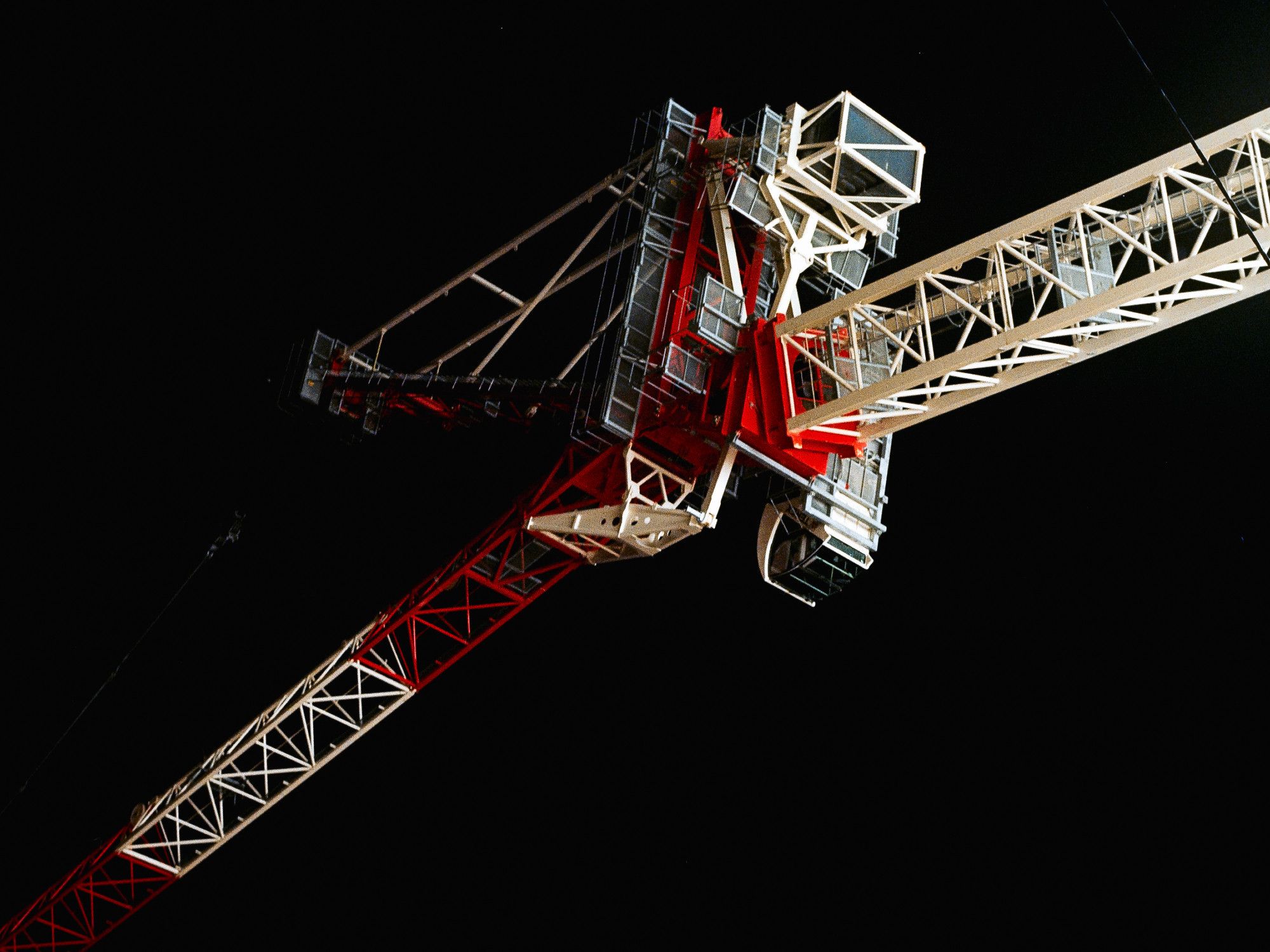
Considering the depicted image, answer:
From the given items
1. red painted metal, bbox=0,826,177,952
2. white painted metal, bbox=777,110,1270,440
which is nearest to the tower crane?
white painted metal, bbox=777,110,1270,440

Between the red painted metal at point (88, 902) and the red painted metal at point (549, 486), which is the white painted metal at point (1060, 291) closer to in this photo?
the red painted metal at point (549, 486)

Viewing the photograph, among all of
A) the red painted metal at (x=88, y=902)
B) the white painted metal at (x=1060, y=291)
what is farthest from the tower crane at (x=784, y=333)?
the red painted metal at (x=88, y=902)

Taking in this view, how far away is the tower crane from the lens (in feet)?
72.6

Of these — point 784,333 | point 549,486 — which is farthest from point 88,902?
point 784,333

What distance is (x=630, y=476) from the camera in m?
27.0

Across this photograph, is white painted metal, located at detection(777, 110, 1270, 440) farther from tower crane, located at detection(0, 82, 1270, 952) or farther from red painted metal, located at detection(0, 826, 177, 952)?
red painted metal, located at detection(0, 826, 177, 952)

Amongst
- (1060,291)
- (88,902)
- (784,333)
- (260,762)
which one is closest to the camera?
(1060,291)

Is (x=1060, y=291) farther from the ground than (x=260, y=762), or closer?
farther from the ground

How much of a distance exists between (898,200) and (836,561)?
6093 millimetres

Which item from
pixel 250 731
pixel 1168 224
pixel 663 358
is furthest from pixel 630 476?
pixel 250 731

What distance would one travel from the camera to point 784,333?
25047 mm

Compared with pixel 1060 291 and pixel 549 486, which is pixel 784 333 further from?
pixel 549 486

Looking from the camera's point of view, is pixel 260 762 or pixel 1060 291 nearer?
pixel 1060 291

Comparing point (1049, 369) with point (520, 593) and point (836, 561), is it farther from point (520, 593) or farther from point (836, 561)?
point (520, 593)
